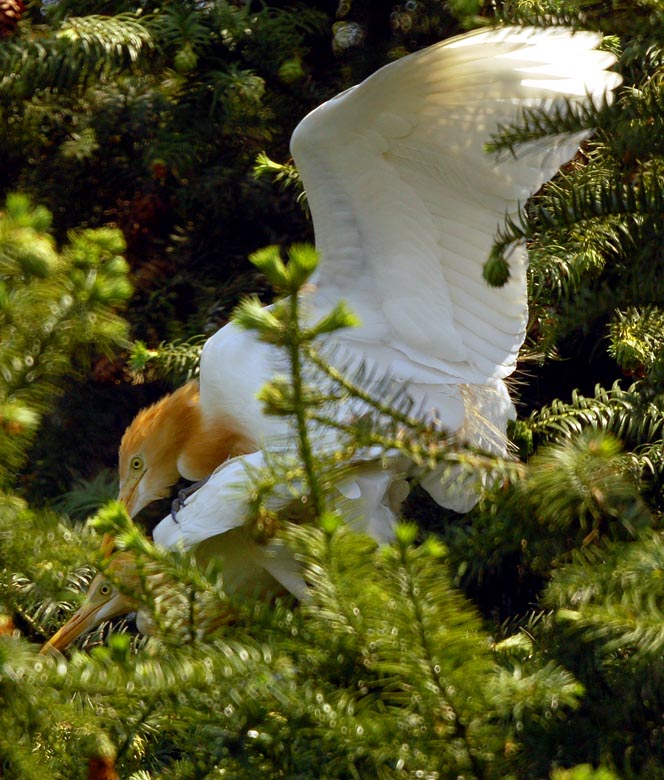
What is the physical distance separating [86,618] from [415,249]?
49 cm

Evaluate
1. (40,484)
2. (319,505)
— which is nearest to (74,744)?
(319,505)

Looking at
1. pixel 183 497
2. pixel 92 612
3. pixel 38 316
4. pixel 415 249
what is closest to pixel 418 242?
pixel 415 249

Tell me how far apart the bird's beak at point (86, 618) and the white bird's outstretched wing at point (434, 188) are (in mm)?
353

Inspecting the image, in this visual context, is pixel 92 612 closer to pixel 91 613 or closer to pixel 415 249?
pixel 91 613

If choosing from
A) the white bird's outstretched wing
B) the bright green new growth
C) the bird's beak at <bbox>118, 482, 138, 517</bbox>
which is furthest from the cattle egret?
the bright green new growth

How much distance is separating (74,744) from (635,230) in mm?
463

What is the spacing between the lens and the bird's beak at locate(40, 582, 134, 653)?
3.55 ft

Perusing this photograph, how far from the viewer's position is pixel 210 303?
140 cm

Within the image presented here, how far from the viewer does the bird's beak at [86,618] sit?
3.55ft

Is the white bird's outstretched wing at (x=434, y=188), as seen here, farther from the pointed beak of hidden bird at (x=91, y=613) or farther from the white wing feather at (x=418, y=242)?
the pointed beak of hidden bird at (x=91, y=613)

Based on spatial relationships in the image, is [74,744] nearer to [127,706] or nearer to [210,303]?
[127,706]

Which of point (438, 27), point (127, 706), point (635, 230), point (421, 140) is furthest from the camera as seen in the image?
point (438, 27)

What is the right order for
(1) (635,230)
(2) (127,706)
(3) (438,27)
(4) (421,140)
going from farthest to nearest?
(3) (438,27) → (4) (421,140) → (1) (635,230) → (2) (127,706)

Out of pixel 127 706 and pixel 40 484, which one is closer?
pixel 127 706
